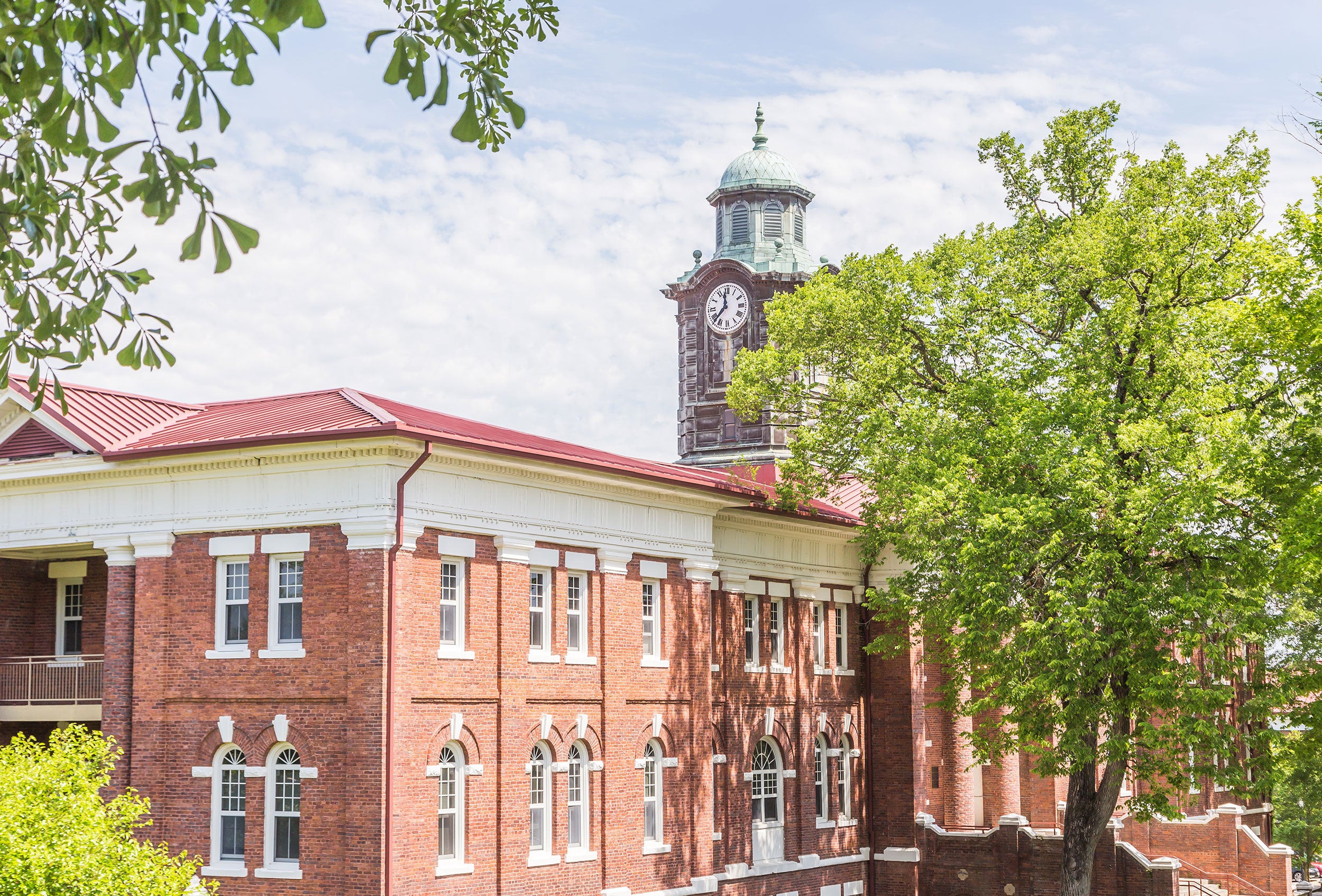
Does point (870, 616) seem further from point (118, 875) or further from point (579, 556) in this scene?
point (118, 875)

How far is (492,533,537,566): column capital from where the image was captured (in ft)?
92.5

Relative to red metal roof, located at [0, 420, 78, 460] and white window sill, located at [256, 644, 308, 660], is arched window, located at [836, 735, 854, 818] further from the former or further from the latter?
red metal roof, located at [0, 420, 78, 460]

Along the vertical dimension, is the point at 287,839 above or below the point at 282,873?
above

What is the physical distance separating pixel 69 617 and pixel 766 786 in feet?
55.0

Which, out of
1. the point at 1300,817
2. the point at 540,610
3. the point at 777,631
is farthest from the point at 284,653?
the point at 1300,817

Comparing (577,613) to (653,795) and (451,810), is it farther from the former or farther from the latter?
(451,810)

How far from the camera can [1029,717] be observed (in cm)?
3130

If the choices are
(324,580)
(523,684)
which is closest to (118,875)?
(324,580)

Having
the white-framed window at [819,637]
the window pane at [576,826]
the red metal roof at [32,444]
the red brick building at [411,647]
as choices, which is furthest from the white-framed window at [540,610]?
the white-framed window at [819,637]

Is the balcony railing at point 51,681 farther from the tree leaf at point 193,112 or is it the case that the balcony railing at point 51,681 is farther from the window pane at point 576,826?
the tree leaf at point 193,112

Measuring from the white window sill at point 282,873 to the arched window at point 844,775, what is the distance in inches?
698

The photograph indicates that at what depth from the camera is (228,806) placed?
26.7m

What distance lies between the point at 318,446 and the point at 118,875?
8.36 meters

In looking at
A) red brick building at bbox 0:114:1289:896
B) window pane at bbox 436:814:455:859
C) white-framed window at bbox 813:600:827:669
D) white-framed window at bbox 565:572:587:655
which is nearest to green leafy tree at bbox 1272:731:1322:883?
white-framed window at bbox 813:600:827:669
